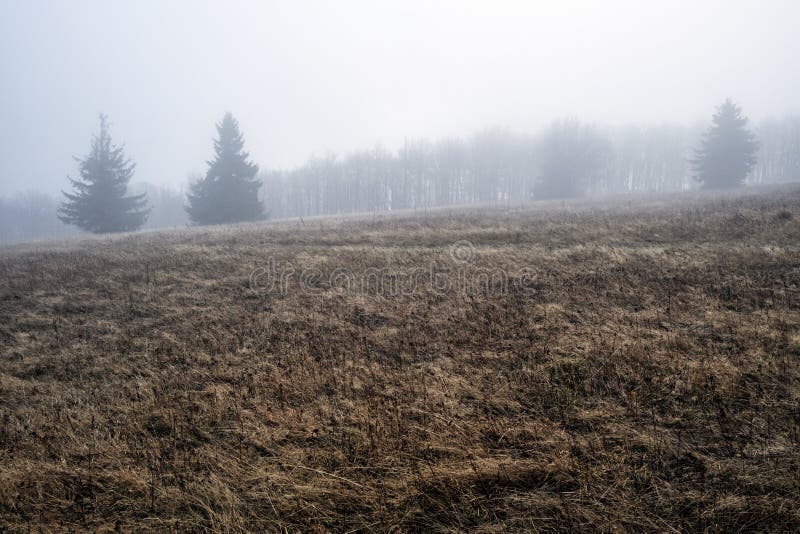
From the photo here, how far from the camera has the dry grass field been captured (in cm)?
315

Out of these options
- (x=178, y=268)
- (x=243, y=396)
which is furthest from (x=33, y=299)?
(x=243, y=396)

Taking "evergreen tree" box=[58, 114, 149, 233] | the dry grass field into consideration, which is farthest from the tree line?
the dry grass field

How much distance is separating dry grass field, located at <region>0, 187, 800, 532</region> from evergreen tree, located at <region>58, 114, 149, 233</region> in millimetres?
31024

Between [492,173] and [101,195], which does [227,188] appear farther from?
[492,173]

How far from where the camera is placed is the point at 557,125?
180 ft

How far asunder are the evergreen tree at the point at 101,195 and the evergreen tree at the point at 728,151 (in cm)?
6170

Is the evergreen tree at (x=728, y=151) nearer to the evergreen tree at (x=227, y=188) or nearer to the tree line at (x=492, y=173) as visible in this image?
the tree line at (x=492, y=173)

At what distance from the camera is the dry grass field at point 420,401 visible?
124 inches

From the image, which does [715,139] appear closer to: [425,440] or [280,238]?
[280,238]

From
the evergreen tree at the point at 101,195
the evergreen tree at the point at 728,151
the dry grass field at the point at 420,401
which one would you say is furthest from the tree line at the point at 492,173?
the dry grass field at the point at 420,401

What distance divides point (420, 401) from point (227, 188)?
3571 cm

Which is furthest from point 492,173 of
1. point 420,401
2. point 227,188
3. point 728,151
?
point 420,401

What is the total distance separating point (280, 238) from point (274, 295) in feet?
27.6

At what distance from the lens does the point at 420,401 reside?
468cm
